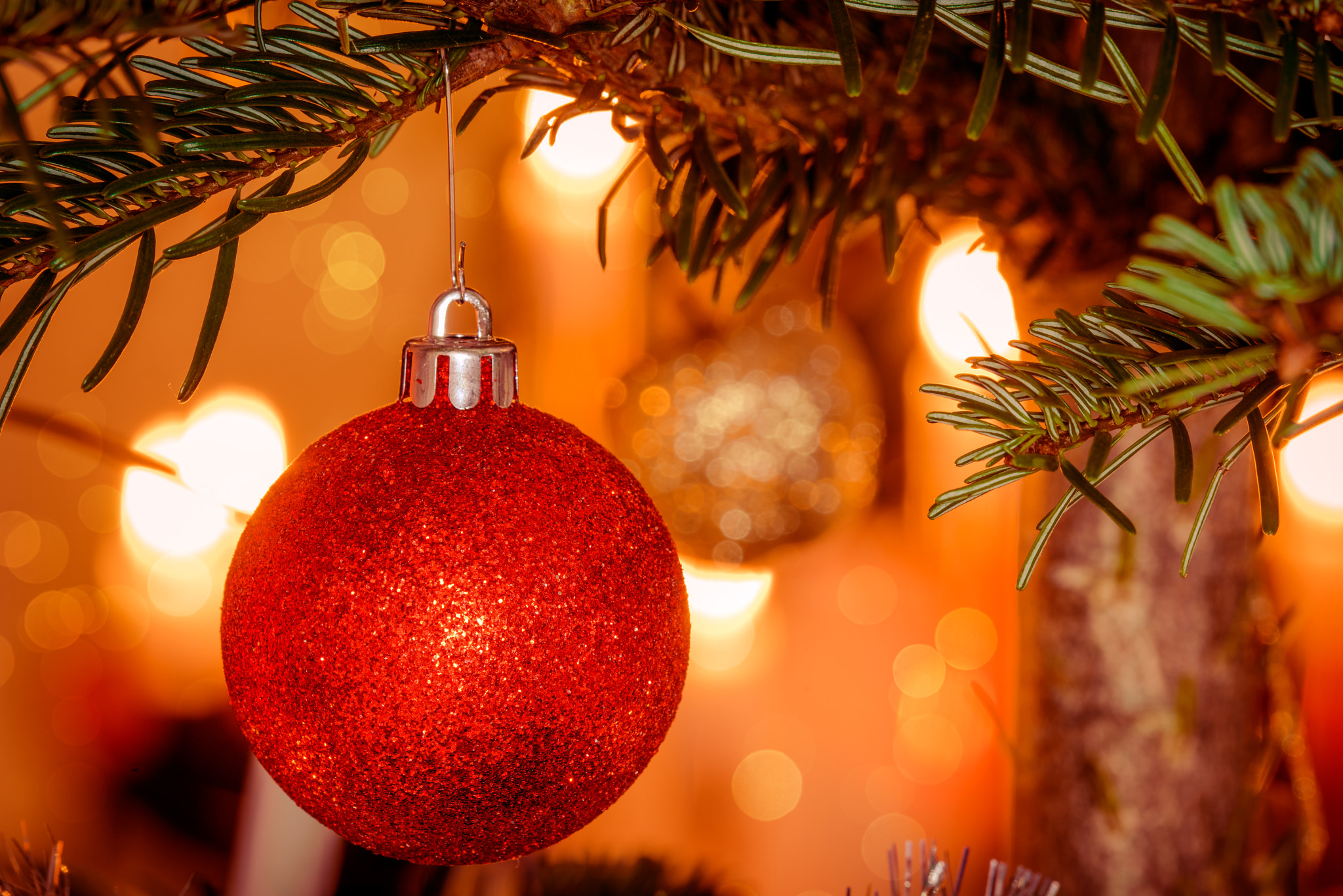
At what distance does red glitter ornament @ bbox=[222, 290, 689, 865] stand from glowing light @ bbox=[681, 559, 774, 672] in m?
0.64

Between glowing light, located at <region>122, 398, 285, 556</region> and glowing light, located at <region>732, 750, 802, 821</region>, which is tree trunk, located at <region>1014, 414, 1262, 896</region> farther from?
glowing light, located at <region>122, 398, 285, 556</region>

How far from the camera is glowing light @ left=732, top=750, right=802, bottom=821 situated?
3.29 ft

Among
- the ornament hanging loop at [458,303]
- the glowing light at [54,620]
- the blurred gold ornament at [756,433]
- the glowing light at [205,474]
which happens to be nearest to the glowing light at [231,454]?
the glowing light at [205,474]

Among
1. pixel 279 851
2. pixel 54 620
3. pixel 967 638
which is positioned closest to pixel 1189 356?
pixel 279 851

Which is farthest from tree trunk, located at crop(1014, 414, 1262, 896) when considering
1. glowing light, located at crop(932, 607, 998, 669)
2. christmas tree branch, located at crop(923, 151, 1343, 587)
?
glowing light, located at crop(932, 607, 998, 669)

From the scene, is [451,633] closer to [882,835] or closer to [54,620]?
[54,620]

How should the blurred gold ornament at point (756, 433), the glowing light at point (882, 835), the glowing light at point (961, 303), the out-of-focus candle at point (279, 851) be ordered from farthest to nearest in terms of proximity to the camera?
the glowing light at point (882, 835), the glowing light at point (961, 303), the blurred gold ornament at point (756, 433), the out-of-focus candle at point (279, 851)

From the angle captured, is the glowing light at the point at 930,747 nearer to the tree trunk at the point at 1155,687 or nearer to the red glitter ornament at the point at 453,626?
the tree trunk at the point at 1155,687

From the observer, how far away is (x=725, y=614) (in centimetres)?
95

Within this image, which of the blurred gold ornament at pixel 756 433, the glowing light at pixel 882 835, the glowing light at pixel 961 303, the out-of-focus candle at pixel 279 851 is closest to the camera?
the out-of-focus candle at pixel 279 851

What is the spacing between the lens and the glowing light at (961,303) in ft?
2.92

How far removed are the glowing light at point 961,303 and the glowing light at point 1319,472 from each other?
31 cm

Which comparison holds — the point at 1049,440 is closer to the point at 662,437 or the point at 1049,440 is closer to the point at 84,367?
the point at 662,437

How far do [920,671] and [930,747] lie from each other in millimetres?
83
